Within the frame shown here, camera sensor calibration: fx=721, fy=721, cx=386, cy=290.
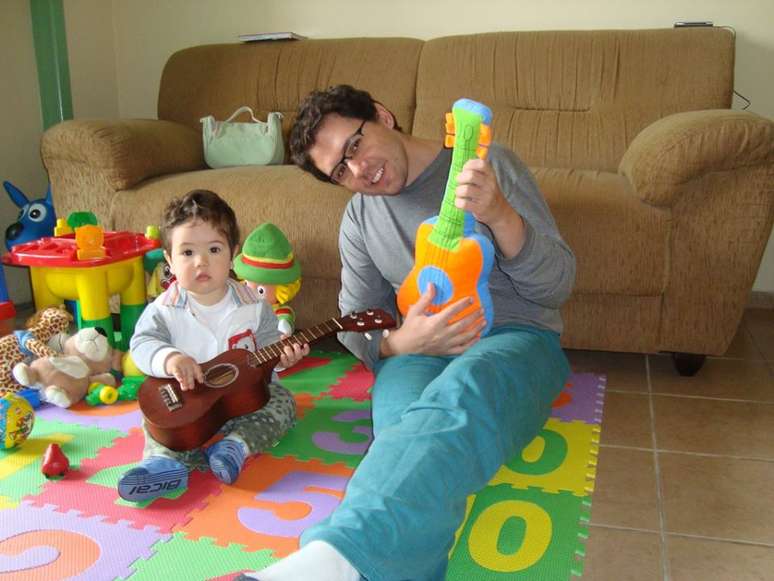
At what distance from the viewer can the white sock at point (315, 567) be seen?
0.76 meters

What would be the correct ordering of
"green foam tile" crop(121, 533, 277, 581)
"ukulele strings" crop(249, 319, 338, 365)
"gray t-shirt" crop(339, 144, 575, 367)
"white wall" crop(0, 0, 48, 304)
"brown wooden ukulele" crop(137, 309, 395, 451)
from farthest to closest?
"white wall" crop(0, 0, 48, 304) → "ukulele strings" crop(249, 319, 338, 365) → "brown wooden ukulele" crop(137, 309, 395, 451) → "gray t-shirt" crop(339, 144, 575, 367) → "green foam tile" crop(121, 533, 277, 581)

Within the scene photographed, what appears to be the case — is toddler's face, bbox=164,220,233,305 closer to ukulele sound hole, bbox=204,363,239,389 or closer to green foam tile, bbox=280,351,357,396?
ukulele sound hole, bbox=204,363,239,389

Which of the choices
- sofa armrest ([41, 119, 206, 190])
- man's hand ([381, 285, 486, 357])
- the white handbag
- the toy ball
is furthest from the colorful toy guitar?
the white handbag

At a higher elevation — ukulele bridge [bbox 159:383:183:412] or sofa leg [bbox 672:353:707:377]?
ukulele bridge [bbox 159:383:183:412]

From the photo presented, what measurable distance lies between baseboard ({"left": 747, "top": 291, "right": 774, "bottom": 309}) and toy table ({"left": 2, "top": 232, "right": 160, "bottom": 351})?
6.86ft

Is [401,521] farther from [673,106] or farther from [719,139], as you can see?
[673,106]

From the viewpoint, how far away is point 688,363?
74.0 inches

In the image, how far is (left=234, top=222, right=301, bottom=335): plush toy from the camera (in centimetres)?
185

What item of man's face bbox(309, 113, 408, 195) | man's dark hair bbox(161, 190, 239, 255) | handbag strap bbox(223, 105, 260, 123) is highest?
man's face bbox(309, 113, 408, 195)

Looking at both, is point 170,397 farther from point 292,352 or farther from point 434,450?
point 434,450

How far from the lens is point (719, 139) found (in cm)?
164

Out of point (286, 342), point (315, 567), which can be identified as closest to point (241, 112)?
point (286, 342)

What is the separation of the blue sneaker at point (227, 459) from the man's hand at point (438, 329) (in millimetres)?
368

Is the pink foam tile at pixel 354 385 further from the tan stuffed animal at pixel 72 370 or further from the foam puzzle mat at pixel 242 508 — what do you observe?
the tan stuffed animal at pixel 72 370
